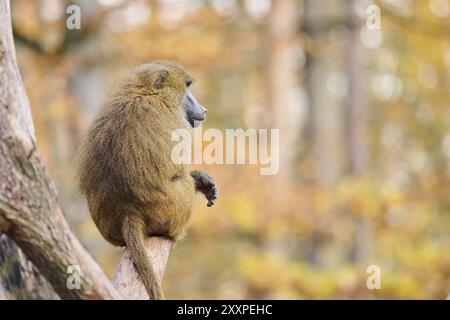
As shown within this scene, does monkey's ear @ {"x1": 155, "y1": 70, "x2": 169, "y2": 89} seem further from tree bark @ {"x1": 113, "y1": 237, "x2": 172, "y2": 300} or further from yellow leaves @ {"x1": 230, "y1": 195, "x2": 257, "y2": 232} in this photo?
yellow leaves @ {"x1": 230, "y1": 195, "x2": 257, "y2": 232}

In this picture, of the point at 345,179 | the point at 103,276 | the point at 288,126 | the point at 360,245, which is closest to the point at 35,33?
the point at 288,126

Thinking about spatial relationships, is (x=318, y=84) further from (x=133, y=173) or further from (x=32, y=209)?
(x=32, y=209)

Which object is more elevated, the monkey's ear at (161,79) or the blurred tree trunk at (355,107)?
the blurred tree trunk at (355,107)

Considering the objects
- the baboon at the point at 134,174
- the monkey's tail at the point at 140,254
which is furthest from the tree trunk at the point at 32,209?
the baboon at the point at 134,174

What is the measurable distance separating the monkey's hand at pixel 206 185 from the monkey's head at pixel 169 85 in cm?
40

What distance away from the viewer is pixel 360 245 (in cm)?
1409

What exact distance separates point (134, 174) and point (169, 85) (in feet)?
3.12

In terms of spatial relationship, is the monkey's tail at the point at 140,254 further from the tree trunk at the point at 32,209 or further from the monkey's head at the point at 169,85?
the monkey's head at the point at 169,85

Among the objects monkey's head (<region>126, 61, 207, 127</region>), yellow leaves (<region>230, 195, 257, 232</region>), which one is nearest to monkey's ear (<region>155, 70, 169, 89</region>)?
monkey's head (<region>126, 61, 207, 127</region>)

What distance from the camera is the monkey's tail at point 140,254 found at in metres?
4.67

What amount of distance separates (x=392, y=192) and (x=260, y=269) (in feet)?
8.70

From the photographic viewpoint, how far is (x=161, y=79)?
5.86 metres

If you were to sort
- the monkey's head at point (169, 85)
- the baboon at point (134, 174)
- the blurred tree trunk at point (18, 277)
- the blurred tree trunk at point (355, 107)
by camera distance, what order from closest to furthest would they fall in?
the baboon at point (134, 174) → the monkey's head at point (169, 85) → the blurred tree trunk at point (18, 277) → the blurred tree trunk at point (355, 107)

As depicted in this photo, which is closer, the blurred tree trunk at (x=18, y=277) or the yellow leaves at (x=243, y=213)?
the blurred tree trunk at (x=18, y=277)
